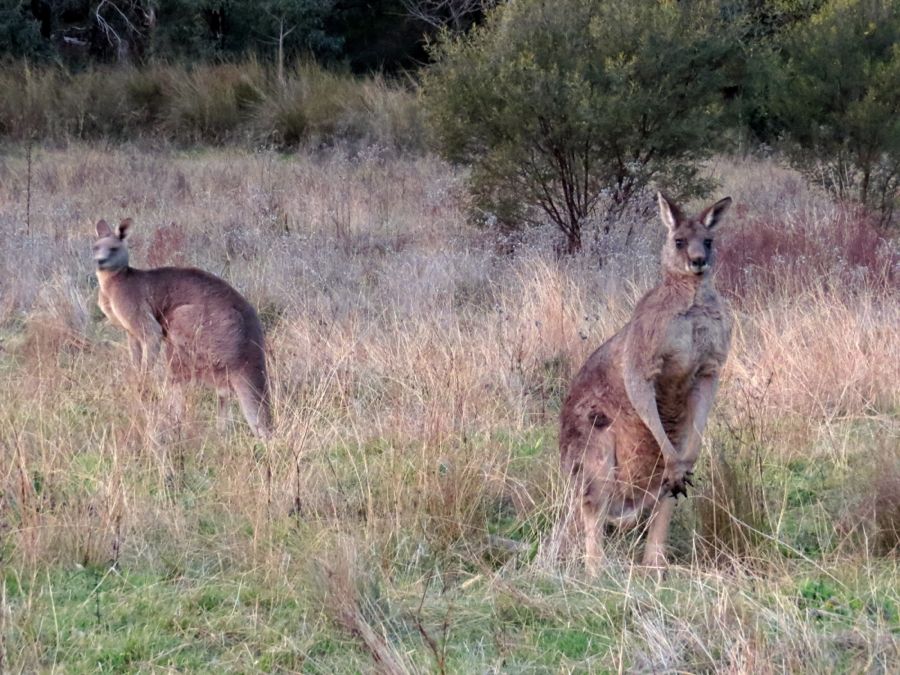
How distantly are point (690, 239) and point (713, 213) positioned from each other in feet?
0.65

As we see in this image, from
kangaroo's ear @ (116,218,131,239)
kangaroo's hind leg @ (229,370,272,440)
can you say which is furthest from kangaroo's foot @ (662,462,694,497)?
A: kangaroo's ear @ (116,218,131,239)

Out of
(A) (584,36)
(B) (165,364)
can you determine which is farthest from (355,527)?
(A) (584,36)

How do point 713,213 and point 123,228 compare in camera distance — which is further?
point 123,228

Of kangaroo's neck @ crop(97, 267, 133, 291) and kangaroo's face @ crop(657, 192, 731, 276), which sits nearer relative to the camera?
kangaroo's face @ crop(657, 192, 731, 276)

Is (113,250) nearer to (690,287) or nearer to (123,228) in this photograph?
(123,228)

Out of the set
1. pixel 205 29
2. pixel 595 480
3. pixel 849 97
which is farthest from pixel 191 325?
pixel 205 29

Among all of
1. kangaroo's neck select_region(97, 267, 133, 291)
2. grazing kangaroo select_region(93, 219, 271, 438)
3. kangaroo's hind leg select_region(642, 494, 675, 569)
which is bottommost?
kangaroo's hind leg select_region(642, 494, 675, 569)

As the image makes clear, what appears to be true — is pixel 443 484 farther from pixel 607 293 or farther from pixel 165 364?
pixel 607 293

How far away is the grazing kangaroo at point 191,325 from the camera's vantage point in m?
6.07

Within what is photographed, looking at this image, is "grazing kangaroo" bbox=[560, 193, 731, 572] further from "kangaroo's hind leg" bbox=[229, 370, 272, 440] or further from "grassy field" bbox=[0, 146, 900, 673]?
"kangaroo's hind leg" bbox=[229, 370, 272, 440]

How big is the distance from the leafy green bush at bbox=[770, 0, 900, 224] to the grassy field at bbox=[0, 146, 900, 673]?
3.09 metres

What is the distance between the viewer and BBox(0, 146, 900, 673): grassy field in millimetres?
3508

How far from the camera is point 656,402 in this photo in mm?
4477

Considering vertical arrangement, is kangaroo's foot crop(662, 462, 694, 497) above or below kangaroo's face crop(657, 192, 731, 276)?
below
